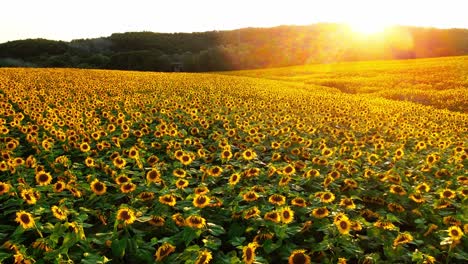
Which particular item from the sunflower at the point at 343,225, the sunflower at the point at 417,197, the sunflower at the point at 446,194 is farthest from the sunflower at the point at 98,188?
the sunflower at the point at 446,194

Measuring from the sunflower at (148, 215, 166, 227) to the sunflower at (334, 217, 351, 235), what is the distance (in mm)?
1964

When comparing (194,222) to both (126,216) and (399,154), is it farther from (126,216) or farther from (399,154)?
(399,154)

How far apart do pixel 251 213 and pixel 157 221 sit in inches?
43.5

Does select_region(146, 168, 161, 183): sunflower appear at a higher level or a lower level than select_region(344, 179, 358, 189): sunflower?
higher

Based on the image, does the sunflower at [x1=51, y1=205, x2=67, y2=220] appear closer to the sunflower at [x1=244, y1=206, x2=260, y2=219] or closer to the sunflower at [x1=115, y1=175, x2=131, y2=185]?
the sunflower at [x1=115, y1=175, x2=131, y2=185]

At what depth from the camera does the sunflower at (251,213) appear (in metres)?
5.08

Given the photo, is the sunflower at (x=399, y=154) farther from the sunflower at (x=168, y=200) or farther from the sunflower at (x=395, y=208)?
the sunflower at (x=168, y=200)

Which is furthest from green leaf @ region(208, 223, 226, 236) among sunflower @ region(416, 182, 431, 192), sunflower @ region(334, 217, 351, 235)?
sunflower @ region(416, 182, 431, 192)

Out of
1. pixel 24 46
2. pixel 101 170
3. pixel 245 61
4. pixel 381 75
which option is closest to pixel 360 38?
pixel 245 61

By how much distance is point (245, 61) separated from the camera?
253 ft

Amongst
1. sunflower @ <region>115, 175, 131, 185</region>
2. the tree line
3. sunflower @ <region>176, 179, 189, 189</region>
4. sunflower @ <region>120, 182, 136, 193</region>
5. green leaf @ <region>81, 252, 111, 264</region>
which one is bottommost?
green leaf @ <region>81, 252, 111, 264</region>

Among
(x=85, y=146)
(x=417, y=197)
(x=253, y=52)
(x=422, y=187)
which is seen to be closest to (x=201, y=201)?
(x=417, y=197)

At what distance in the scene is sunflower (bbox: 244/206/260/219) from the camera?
200 inches

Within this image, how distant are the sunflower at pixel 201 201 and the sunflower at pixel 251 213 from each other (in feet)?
1.61
